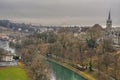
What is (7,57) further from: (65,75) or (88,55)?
(88,55)

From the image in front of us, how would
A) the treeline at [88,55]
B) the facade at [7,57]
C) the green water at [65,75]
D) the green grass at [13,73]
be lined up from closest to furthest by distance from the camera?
the green grass at [13,73] → the treeline at [88,55] → the green water at [65,75] → the facade at [7,57]

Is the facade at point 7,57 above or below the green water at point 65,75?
above

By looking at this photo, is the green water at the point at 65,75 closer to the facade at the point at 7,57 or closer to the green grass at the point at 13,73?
the green grass at the point at 13,73

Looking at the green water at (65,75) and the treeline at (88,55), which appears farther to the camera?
the green water at (65,75)

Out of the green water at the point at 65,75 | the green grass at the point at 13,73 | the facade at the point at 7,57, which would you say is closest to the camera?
the green grass at the point at 13,73

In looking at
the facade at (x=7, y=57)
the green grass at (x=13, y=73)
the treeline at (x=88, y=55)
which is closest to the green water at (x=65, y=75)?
the treeline at (x=88, y=55)

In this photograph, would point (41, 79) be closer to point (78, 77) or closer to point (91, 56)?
point (78, 77)

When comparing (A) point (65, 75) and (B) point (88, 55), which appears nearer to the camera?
(A) point (65, 75)

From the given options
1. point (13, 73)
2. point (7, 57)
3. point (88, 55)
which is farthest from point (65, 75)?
point (7, 57)
